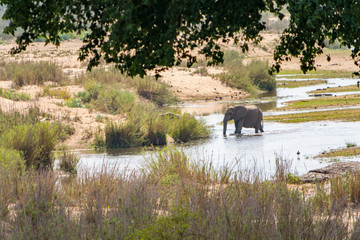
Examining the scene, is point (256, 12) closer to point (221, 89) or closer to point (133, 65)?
point (133, 65)

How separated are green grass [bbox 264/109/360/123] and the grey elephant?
220 centimetres

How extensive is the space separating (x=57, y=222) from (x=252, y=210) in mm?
1780

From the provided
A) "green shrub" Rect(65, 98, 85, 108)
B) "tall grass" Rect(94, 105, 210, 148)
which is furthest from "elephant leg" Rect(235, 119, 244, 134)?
"green shrub" Rect(65, 98, 85, 108)

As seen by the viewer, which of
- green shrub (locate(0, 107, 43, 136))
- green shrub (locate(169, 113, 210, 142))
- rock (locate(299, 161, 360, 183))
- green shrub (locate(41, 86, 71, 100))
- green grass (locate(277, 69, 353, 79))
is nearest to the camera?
rock (locate(299, 161, 360, 183))

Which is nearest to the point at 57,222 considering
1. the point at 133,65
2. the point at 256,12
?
the point at 133,65

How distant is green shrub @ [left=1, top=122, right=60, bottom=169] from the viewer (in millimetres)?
14508

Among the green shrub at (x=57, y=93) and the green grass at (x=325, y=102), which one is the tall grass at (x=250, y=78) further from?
the green shrub at (x=57, y=93)

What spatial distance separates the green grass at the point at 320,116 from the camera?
2461 centimetres

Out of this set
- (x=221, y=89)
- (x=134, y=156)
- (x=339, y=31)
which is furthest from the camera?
(x=221, y=89)

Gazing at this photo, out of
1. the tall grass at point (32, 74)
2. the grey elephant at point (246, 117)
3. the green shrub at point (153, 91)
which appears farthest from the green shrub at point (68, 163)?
the green shrub at point (153, 91)

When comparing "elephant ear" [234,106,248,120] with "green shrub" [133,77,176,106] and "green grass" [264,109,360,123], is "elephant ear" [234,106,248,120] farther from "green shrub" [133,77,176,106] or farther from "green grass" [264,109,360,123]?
"green shrub" [133,77,176,106]

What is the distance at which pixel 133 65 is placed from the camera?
5.94 m

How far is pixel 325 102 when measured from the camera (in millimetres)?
30672

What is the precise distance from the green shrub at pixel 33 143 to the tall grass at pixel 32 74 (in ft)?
47.5
